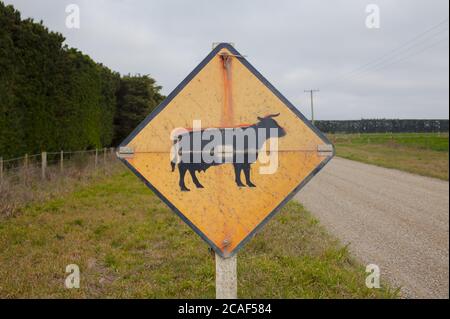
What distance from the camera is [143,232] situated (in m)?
6.09

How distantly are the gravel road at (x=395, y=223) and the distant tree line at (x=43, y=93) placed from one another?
8195mm

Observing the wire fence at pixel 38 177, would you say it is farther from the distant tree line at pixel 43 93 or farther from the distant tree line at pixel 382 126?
the distant tree line at pixel 382 126

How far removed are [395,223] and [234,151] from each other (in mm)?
6223

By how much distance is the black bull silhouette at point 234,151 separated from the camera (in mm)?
2027

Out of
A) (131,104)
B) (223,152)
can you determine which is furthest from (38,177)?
(131,104)

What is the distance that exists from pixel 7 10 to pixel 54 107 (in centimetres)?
378

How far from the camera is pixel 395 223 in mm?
7168

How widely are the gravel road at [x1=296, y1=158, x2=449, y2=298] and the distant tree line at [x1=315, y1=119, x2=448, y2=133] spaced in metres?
52.9

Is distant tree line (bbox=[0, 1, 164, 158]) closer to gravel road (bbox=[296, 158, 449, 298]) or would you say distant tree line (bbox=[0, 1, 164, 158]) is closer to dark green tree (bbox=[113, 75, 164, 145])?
dark green tree (bbox=[113, 75, 164, 145])

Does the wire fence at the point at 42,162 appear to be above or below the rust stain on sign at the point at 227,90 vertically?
below

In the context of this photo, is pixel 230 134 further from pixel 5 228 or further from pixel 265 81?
pixel 5 228

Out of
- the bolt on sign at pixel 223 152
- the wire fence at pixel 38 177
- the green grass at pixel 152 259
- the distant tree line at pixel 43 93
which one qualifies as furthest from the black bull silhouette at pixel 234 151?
the distant tree line at pixel 43 93

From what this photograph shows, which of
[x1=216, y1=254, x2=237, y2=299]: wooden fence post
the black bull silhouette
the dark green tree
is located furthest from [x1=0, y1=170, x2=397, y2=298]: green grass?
the dark green tree

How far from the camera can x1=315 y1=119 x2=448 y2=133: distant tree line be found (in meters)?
63.3
